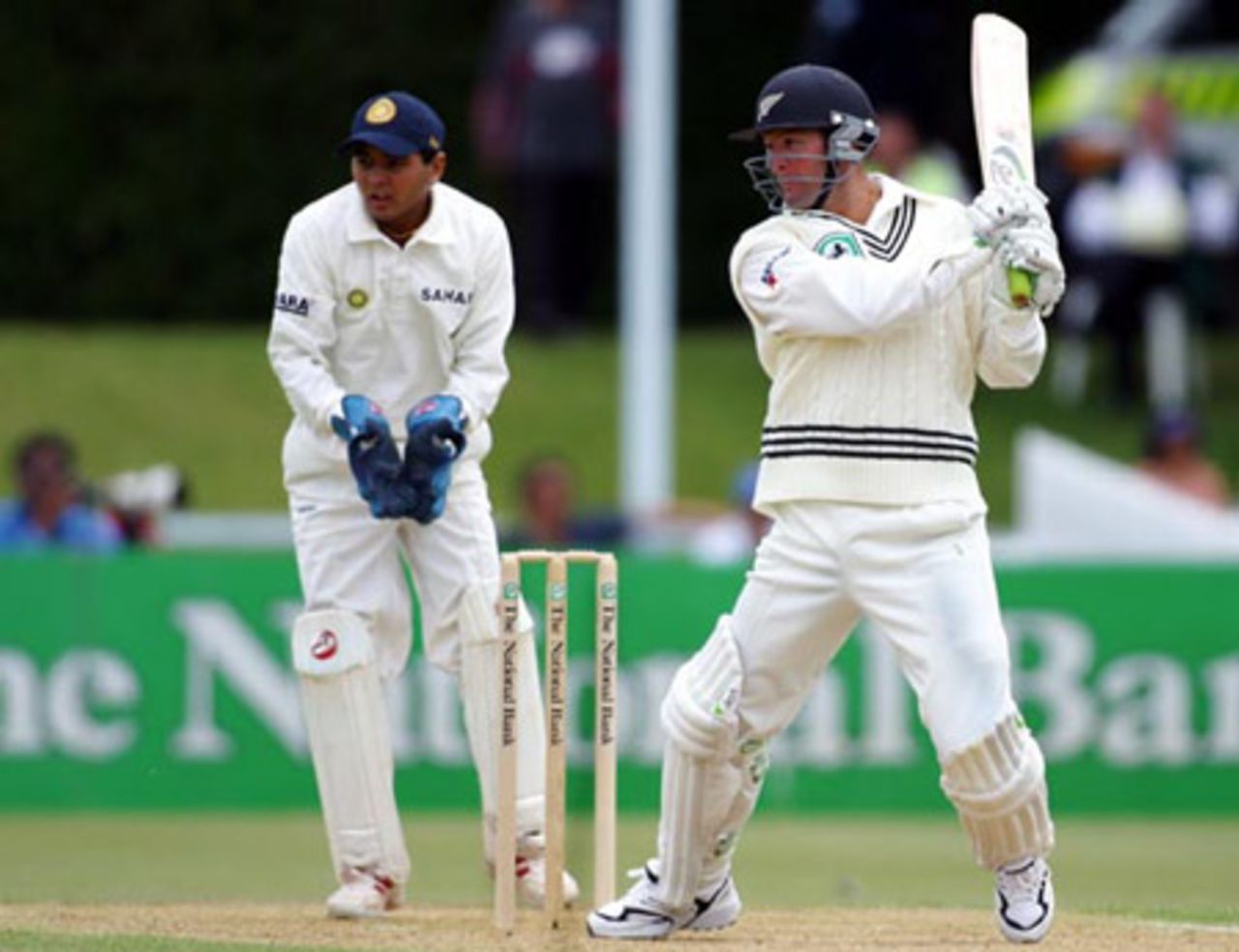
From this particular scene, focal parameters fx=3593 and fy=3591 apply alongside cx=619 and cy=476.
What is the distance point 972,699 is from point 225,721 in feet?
21.5

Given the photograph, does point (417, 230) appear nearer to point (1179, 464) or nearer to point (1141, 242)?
point (1179, 464)

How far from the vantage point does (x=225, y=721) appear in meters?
14.6

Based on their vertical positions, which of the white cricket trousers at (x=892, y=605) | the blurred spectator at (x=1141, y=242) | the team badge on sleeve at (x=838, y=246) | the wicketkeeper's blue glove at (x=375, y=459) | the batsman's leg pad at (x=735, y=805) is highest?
the blurred spectator at (x=1141, y=242)

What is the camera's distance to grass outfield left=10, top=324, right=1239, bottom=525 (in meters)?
19.5

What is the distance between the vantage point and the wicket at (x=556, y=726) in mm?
9023

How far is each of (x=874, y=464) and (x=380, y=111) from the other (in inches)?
69.6

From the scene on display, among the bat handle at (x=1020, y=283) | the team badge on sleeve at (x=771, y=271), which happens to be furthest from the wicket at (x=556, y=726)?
the bat handle at (x=1020, y=283)

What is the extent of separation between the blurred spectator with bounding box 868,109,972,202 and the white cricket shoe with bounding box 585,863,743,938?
25.2 feet

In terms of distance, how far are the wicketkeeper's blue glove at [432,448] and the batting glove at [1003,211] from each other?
1623 millimetres

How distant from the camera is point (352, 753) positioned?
32.0 feet

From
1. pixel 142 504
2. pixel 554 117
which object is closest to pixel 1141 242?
pixel 554 117

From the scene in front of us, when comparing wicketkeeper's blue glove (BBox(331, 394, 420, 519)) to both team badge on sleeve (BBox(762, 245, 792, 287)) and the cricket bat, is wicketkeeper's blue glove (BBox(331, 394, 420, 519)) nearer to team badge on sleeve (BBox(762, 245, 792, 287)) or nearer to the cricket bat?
team badge on sleeve (BBox(762, 245, 792, 287))

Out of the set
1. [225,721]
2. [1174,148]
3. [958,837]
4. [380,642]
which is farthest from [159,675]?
[1174,148]

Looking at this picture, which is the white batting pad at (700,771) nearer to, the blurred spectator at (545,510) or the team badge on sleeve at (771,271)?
the team badge on sleeve at (771,271)
